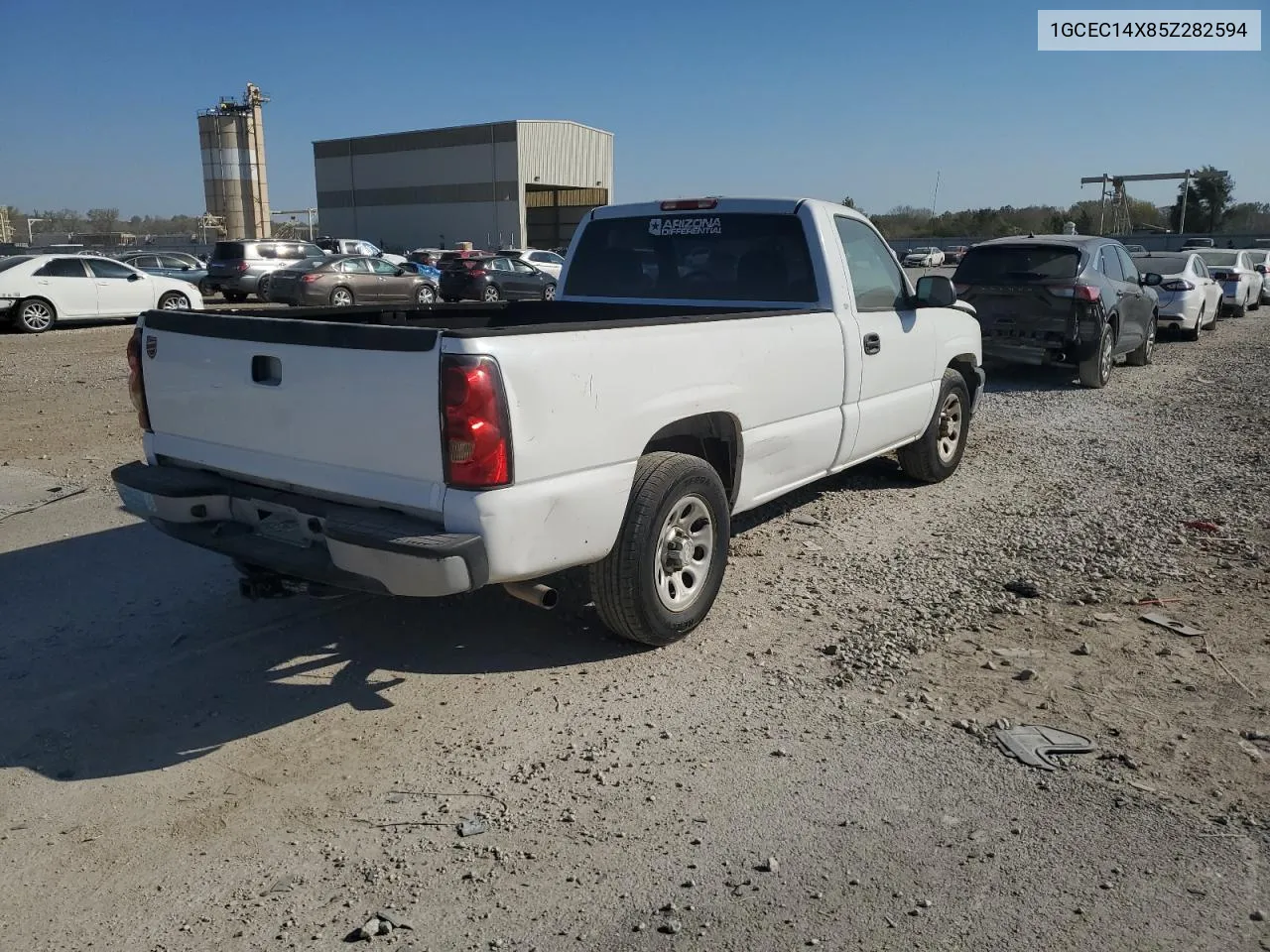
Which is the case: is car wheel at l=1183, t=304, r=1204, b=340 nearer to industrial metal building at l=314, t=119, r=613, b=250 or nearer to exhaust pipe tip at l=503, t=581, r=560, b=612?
exhaust pipe tip at l=503, t=581, r=560, b=612

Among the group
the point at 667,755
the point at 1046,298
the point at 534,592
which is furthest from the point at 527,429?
the point at 1046,298

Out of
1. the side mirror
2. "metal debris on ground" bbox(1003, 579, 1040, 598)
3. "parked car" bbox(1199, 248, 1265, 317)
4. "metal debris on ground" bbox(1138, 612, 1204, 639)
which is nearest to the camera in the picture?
"metal debris on ground" bbox(1138, 612, 1204, 639)

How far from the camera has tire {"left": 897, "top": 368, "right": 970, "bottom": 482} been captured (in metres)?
7.24

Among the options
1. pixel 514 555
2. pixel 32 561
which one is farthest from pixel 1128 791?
pixel 32 561

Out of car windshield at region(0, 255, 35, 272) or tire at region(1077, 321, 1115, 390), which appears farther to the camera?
car windshield at region(0, 255, 35, 272)

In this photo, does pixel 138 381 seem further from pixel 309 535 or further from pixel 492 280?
pixel 492 280

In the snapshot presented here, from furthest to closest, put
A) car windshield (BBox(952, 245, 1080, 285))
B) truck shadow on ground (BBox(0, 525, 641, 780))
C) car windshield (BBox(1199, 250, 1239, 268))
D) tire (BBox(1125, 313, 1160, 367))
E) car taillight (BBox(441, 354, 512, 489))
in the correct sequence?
car windshield (BBox(1199, 250, 1239, 268))
tire (BBox(1125, 313, 1160, 367))
car windshield (BBox(952, 245, 1080, 285))
truck shadow on ground (BBox(0, 525, 641, 780))
car taillight (BBox(441, 354, 512, 489))

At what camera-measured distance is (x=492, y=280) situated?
28.4m

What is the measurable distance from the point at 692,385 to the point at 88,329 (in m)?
19.9

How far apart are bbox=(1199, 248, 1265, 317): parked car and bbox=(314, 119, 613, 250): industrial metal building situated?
47.9 meters

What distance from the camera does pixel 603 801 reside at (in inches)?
134

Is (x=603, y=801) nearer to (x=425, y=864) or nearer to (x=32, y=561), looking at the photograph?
(x=425, y=864)

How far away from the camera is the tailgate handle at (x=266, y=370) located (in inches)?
157

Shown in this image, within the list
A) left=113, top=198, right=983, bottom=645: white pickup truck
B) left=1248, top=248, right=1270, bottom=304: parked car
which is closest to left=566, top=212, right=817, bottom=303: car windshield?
left=113, top=198, right=983, bottom=645: white pickup truck
